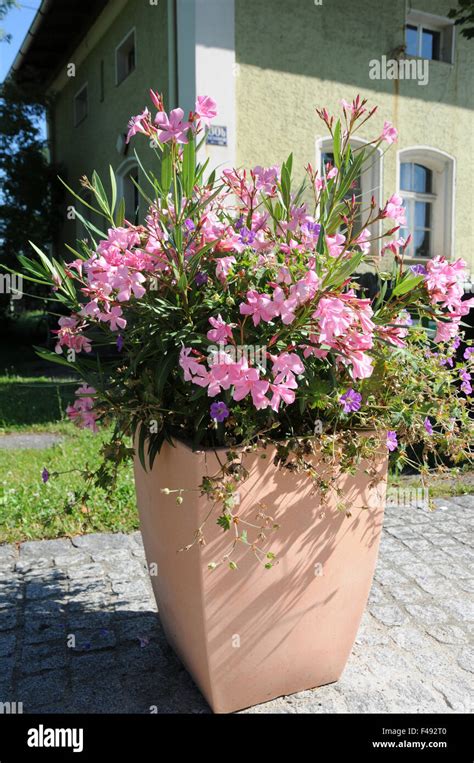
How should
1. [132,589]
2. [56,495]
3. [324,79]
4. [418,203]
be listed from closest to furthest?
[132,589], [56,495], [324,79], [418,203]

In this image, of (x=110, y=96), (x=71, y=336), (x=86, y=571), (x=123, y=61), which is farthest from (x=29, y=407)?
(x=123, y=61)

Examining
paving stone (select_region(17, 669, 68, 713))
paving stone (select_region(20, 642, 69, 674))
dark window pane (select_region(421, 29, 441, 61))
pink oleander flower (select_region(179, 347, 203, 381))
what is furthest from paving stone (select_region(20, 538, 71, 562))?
dark window pane (select_region(421, 29, 441, 61))

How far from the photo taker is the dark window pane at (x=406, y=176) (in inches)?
402

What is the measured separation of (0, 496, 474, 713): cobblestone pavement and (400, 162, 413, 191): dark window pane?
7796 millimetres

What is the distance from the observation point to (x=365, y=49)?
9156 mm

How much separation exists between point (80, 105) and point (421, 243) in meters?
7.30

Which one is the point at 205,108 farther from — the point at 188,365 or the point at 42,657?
the point at 42,657

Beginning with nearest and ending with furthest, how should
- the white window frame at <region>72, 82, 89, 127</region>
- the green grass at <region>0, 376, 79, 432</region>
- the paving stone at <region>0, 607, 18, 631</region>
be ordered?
the paving stone at <region>0, 607, 18, 631</region>, the green grass at <region>0, 376, 79, 432</region>, the white window frame at <region>72, 82, 89, 127</region>

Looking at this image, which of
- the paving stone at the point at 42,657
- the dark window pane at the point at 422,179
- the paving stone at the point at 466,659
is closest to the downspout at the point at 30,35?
the dark window pane at the point at 422,179

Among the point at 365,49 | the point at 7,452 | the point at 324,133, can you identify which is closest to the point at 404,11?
the point at 365,49

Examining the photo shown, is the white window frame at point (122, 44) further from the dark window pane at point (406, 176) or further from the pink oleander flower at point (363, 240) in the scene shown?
the pink oleander flower at point (363, 240)

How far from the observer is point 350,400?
1850mm

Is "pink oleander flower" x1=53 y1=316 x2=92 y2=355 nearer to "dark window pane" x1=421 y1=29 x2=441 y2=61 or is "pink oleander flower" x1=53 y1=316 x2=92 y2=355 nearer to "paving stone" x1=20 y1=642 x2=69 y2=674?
"paving stone" x1=20 y1=642 x2=69 y2=674

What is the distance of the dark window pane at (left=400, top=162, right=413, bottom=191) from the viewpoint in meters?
10.2
